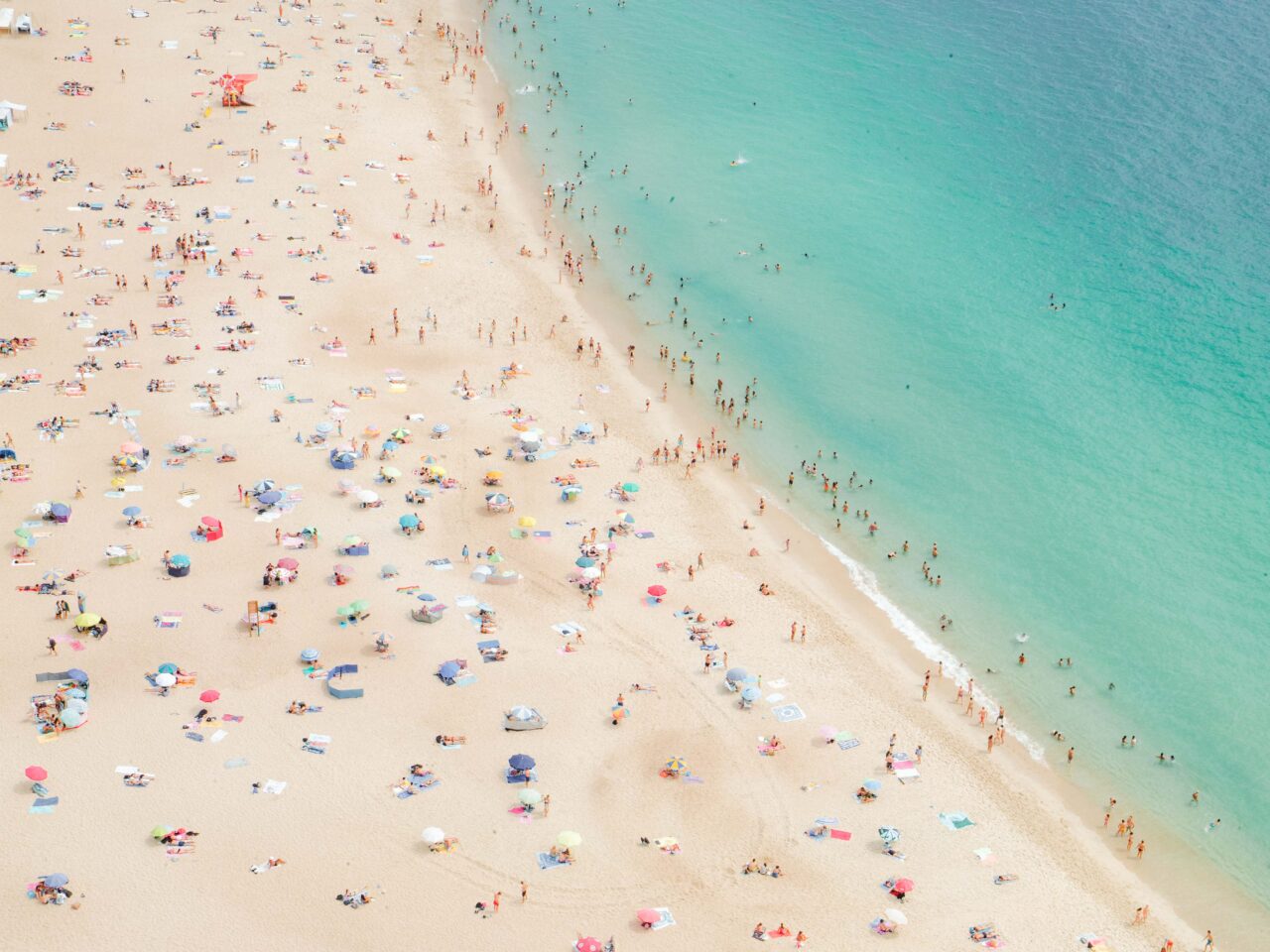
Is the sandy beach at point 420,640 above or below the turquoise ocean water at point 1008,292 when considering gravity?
below

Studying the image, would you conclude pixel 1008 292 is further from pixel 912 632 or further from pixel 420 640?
pixel 420 640

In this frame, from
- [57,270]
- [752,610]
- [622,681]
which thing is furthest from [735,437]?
[57,270]

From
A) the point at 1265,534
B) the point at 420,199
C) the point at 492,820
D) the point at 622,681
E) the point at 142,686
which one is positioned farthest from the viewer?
the point at 420,199

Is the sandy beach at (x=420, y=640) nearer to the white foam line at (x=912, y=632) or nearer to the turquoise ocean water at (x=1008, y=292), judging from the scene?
the white foam line at (x=912, y=632)

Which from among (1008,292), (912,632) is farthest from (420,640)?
(1008,292)

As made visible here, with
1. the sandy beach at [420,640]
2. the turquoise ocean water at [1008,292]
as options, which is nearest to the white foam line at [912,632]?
the turquoise ocean water at [1008,292]

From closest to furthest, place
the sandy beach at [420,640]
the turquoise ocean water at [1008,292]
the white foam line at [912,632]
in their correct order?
1. the sandy beach at [420,640]
2. the white foam line at [912,632]
3. the turquoise ocean water at [1008,292]

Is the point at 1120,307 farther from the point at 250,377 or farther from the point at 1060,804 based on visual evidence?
the point at 250,377
